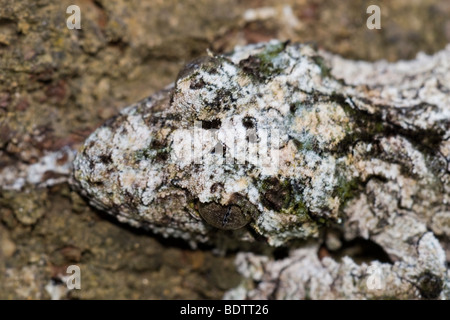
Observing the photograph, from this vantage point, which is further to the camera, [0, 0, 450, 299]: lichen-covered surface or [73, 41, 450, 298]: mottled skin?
[0, 0, 450, 299]: lichen-covered surface

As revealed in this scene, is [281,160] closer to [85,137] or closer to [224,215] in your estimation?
[224,215]

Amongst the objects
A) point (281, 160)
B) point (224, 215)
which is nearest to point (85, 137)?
point (224, 215)

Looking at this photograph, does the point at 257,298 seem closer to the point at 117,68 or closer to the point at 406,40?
the point at 117,68

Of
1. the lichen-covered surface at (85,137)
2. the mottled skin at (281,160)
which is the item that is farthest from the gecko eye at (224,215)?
the lichen-covered surface at (85,137)

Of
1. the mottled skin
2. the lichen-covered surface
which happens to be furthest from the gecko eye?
the lichen-covered surface

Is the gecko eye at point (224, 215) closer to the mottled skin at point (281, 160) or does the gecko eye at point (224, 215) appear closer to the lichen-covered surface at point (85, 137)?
the mottled skin at point (281, 160)

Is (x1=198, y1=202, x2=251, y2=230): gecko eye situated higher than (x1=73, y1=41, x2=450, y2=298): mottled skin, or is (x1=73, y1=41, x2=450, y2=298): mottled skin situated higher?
(x1=73, y1=41, x2=450, y2=298): mottled skin

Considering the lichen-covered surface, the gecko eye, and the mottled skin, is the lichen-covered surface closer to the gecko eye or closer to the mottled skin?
the mottled skin
